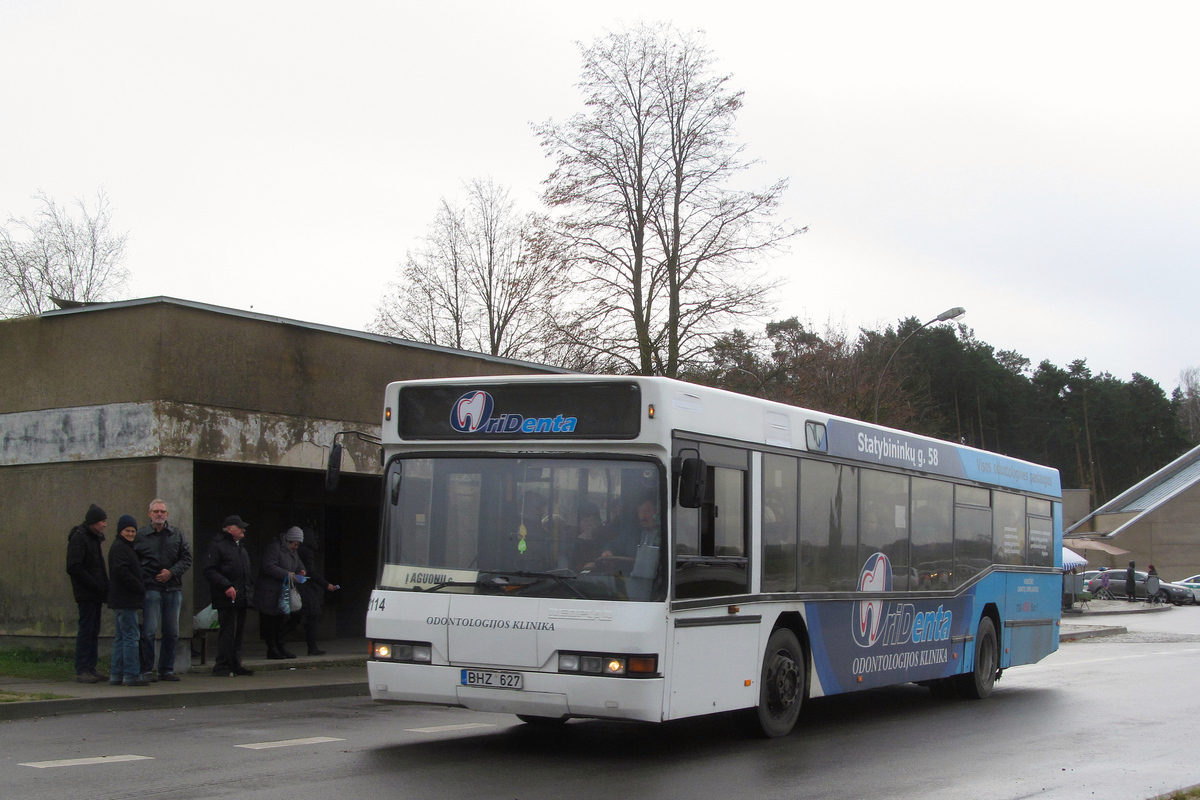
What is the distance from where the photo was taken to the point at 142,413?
1358cm

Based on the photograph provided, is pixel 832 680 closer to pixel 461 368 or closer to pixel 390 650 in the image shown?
pixel 390 650

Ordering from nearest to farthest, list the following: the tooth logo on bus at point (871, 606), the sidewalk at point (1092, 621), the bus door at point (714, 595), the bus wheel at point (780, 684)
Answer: the bus door at point (714, 595), the bus wheel at point (780, 684), the tooth logo on bus at point (871, 606), the sidewalk at point (1092, 621)

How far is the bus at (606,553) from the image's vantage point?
26.9 feet

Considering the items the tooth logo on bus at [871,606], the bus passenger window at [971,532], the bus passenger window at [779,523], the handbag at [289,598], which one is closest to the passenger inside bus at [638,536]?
the bus passenger window at [779,523]

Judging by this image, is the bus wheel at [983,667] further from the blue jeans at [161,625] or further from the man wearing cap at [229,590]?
the blue jeans at [161,625]

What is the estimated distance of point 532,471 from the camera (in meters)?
8.64

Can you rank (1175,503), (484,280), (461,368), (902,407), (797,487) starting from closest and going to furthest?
(797,487) < (461,368) < (484,280) < (902,407) < (1175,503)

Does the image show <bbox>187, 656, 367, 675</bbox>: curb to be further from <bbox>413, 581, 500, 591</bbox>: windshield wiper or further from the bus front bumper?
<bbox>413, 581, 500, 591</bbox>: windshield wiper

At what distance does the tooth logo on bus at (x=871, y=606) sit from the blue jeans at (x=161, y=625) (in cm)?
702

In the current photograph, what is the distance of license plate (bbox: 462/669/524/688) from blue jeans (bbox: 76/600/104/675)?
233 inches

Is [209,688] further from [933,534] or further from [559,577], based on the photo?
[933,534]

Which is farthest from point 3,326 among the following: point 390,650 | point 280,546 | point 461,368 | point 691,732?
point 691,732

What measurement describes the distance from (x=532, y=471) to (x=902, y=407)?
44.4 meters

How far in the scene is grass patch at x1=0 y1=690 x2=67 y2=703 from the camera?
10.7 m
